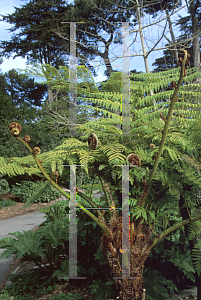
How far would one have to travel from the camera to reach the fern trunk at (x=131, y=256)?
136 cm

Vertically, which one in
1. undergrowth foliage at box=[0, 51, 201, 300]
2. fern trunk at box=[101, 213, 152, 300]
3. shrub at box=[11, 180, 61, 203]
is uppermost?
undergrowth foliage at box=[0, 51, 201, 300]

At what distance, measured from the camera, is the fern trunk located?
1360 millimetres

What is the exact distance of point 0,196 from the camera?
8.35m

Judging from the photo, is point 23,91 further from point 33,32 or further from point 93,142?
point 93,142

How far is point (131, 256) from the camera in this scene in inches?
53.9

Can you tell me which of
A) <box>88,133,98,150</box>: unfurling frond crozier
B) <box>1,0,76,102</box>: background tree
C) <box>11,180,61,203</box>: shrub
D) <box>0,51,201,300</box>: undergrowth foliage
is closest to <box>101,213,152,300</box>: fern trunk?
<box>0,51,201,300</box>: undergrowth foliage

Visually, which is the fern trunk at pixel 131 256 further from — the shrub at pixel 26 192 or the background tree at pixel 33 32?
the background tree at pixel 33 32

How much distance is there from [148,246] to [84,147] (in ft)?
2.38

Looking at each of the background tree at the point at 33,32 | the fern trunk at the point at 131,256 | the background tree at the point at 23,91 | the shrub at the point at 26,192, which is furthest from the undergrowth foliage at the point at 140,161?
the background tree at the point at 23,91

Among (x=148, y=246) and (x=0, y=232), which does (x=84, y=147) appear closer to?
(x=148, y=246)

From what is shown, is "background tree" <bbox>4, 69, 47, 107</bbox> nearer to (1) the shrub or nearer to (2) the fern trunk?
(1) the shrub

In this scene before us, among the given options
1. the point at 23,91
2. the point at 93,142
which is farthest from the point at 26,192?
the point at 23,91

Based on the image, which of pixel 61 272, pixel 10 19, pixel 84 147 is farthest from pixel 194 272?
pixel 10 19

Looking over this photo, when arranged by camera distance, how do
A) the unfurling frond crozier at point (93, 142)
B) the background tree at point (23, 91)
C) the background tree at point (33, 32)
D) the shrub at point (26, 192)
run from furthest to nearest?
1. the background tree at point (23, 91)
2. the background tree at point (33, 32)
3. the shrub at point (26, 192)
4. the unfurling frond crozier at point (93, 142)
